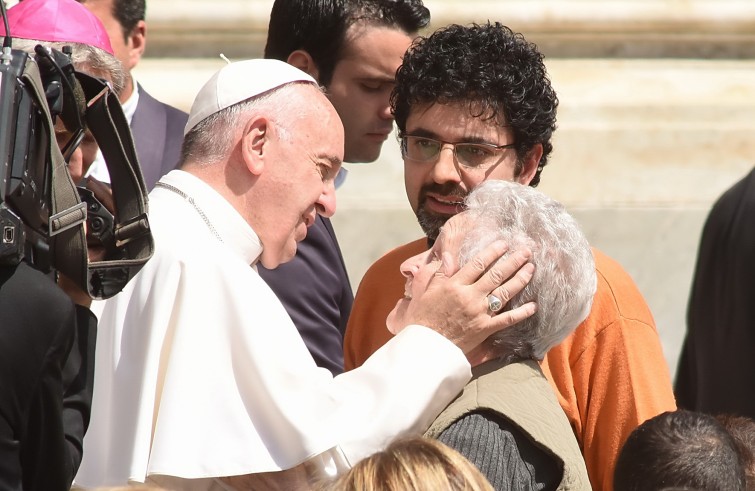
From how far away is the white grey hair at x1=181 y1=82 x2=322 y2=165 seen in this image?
315 cm

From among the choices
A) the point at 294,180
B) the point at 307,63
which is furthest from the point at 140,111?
the point at 294,180

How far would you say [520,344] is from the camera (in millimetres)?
3018

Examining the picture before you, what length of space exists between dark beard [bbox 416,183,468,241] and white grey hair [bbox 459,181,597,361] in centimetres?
49

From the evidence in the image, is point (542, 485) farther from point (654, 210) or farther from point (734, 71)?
point (734, 71)

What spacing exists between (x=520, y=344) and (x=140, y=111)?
6.76ft

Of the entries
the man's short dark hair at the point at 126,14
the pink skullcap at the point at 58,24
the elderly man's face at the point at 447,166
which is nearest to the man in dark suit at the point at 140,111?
the man's short dark hair at the point at 126,14

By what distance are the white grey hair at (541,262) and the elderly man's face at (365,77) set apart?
1264 mm

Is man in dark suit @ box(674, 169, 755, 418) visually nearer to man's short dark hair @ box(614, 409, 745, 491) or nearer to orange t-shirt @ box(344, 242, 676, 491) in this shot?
orange t-shirt @ box(344, 242, 676, 491)

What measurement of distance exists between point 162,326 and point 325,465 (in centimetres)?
44

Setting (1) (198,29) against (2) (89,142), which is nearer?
(2) (89,142)

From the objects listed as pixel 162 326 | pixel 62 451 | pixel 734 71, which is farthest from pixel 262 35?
pixel 62 451

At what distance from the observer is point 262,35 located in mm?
5801

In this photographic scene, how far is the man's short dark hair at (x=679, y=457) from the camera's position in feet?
9.31

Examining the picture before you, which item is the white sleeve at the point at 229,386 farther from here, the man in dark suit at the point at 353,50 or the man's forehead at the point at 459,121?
the man in dark suit at the point at 353,50
